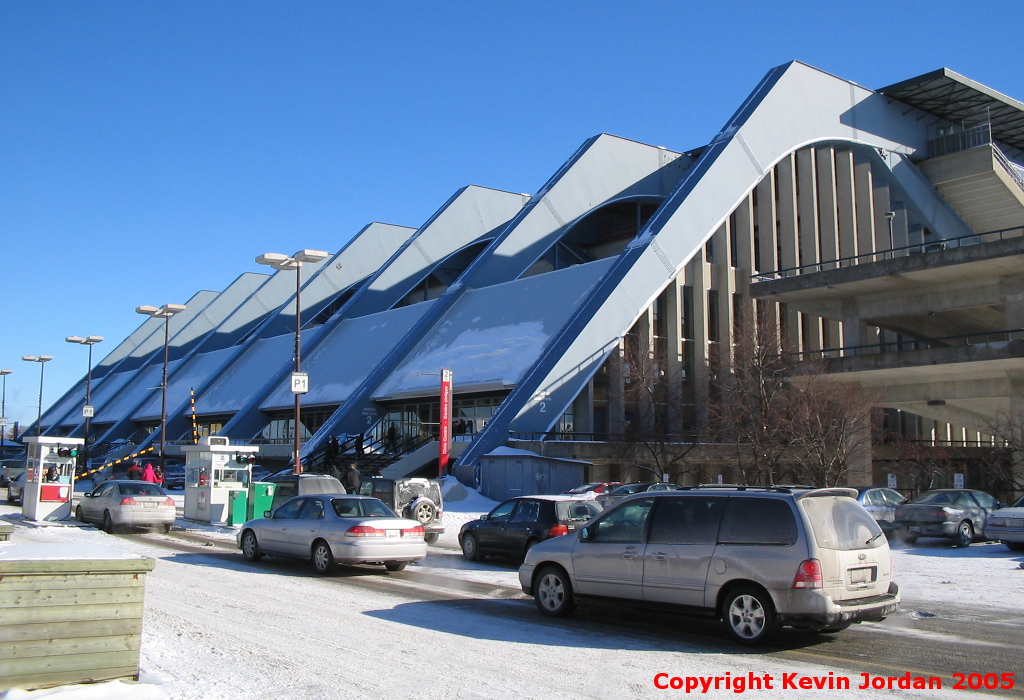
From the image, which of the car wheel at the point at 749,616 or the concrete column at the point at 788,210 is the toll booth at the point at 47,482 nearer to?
the car wheel at the point at 749,616

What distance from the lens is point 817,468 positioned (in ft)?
89.8

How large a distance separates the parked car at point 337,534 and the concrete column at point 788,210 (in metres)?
34.6

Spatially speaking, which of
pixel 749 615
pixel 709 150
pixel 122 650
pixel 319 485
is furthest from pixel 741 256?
pixel 122 650

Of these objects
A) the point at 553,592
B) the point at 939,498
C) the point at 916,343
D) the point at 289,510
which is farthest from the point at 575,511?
the point at 916,343

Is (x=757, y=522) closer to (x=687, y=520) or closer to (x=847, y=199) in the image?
(x=687, y=520)

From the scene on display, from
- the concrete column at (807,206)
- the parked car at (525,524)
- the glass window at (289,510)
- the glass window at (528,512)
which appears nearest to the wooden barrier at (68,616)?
the glass window at (289,510)

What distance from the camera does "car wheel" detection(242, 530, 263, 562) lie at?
15.7m

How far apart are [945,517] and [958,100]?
3667 centimetres

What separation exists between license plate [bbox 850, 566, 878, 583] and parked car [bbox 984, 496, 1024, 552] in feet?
36.0

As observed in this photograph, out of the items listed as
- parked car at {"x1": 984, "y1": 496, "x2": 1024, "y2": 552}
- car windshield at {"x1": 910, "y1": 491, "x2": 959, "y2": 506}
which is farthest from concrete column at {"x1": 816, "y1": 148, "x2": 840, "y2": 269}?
parked car at {"x1": 984, "y1": 496, "x2": 1024, "y2": 552}

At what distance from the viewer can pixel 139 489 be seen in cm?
2156

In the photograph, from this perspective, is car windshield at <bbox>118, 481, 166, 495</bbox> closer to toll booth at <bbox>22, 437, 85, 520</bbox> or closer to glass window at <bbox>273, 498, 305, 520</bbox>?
toll booth at <bbox>22, 437, 85, 520</bbox>

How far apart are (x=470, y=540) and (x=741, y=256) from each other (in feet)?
97.9

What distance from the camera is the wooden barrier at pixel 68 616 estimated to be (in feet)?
19.8
